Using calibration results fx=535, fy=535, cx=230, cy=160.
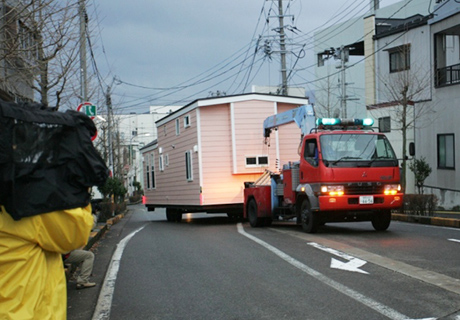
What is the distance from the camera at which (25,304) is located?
3047 millimetres

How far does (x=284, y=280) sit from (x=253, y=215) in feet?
29.9

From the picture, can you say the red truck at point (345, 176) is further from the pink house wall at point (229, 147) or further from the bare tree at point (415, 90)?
the bare tree at point (415, 90)

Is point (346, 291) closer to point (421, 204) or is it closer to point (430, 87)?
point (421, 204)

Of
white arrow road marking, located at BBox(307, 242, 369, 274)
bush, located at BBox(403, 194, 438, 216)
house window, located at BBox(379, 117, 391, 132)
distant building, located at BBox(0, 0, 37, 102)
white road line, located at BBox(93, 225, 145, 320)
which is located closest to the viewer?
white road line, located at BBox(93, 225, 145, 320)

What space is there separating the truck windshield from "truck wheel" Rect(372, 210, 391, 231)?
1423 mm

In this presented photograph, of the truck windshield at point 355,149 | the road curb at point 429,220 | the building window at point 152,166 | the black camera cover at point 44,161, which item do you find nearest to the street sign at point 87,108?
the truck windshield at point 355,149

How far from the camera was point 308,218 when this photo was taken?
13.5 metres

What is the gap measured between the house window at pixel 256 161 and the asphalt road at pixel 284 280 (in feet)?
21.9

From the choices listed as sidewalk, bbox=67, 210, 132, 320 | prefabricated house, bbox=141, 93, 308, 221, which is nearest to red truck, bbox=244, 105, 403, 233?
prefabricated house, bbox=141, 93, 308, 221

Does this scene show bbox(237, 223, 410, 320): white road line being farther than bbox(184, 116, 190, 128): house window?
No

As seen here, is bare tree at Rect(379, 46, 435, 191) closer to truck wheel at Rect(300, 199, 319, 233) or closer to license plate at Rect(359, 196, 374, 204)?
truck wheel at Rect(300, 199, 319, 233)

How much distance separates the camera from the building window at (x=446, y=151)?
933 inches

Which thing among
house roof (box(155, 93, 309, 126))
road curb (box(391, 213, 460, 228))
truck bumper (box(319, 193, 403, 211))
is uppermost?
house roof (box(155, 93, 309, 126))

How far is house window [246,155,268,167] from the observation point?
61.7 feet
